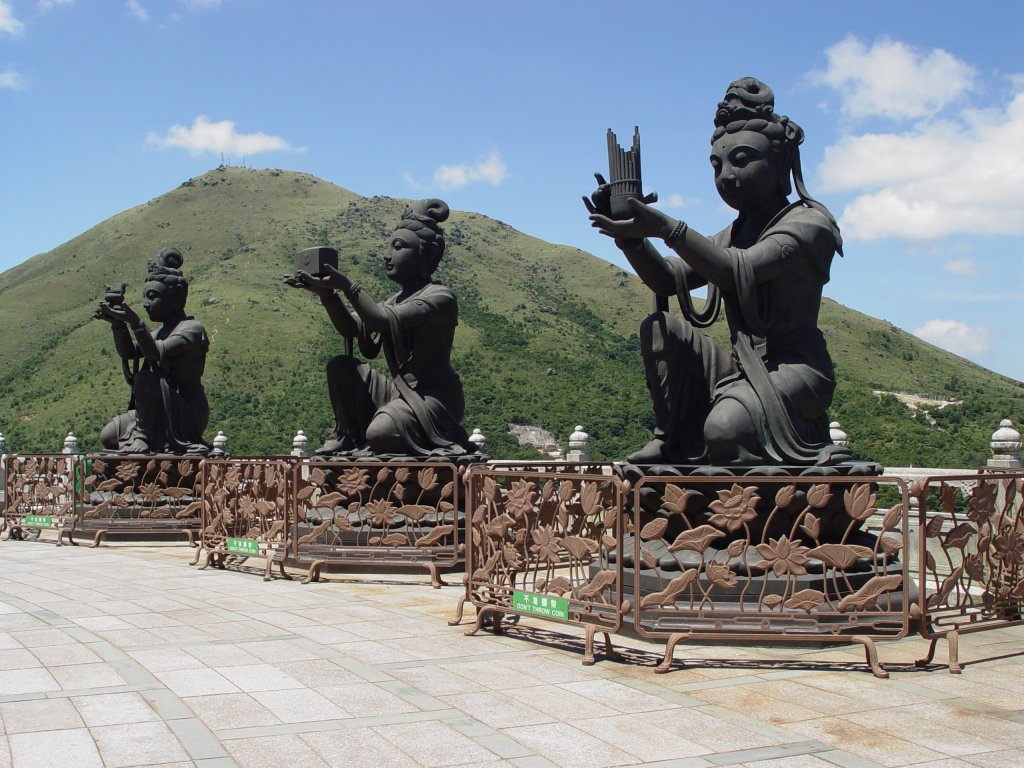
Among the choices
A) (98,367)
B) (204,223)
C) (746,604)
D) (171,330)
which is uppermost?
(204,223)

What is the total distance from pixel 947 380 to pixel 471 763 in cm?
5187

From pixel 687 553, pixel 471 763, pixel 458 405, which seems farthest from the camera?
pixel 458 405

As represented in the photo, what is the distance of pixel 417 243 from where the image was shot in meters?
10.1

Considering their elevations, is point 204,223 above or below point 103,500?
above

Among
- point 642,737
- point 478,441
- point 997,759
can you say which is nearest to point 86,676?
point 642,737

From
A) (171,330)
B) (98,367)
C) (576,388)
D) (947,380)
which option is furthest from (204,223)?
(171,330)

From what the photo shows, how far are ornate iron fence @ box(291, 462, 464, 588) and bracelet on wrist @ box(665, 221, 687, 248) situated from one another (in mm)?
3098

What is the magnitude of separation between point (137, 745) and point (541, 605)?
243 cm

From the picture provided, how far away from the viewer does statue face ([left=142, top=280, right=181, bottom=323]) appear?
12.8 metres

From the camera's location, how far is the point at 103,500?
12.1 meters

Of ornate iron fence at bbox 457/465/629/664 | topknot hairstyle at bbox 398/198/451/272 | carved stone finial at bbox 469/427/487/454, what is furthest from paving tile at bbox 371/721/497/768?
topknot hairstyle at bbox 398/198/451/272

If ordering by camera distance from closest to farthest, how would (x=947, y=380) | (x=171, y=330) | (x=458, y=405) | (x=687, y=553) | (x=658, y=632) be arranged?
1. (x=658, y=632)
2. (x=687, y=553)
3. (x=458, y=405)
4. (x=171, y=330)
5. (x=947, y=380)

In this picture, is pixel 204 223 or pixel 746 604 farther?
pixel 204 223

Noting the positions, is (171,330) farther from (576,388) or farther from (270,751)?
(576,388)
